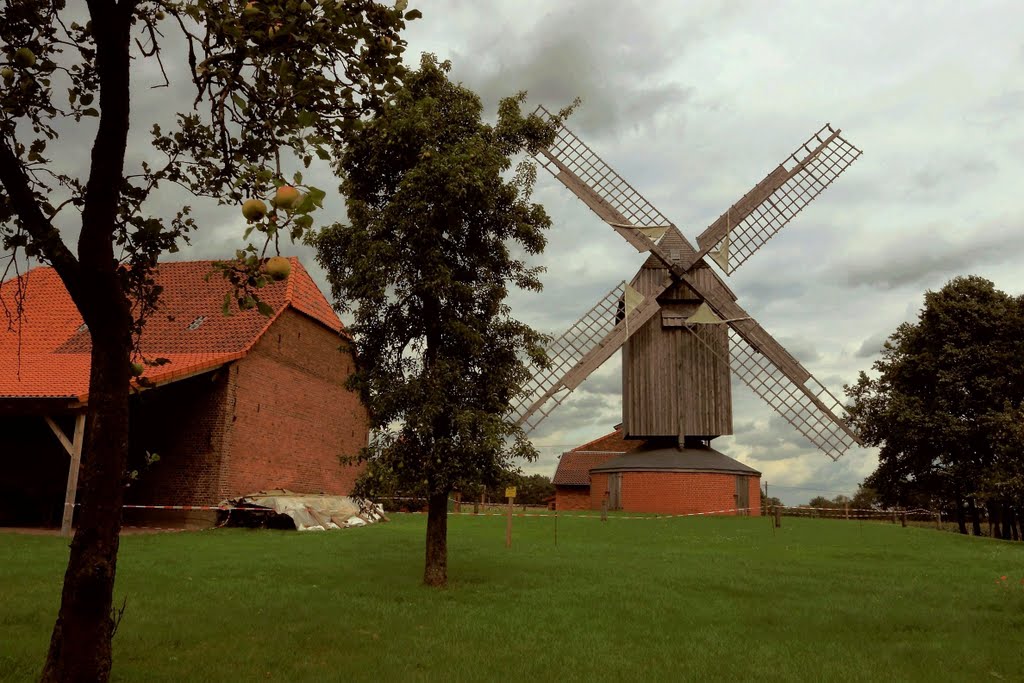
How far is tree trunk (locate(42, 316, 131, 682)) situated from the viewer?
4.31m

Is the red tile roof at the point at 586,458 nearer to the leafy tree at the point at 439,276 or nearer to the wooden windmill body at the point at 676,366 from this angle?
the wooden windmill body at the point at 676,366

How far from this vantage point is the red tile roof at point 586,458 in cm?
4141

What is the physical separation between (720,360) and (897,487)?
38.4 feet

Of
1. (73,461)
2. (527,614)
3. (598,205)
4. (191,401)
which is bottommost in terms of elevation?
(527,614)

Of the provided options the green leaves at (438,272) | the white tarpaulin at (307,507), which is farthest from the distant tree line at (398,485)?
the white tarpaulin at (307,507)

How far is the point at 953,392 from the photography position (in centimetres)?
2938

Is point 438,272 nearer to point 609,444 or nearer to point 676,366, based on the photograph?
point 676,366

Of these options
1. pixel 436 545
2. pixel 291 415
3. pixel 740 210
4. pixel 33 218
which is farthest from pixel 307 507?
pixel 740 210

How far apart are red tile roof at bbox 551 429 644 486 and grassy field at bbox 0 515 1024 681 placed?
84.4ft

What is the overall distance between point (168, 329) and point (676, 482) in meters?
18.8

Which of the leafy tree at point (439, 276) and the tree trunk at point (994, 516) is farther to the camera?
the tree trunk at point (994, 516)

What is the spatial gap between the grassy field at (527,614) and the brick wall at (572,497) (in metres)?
25.9

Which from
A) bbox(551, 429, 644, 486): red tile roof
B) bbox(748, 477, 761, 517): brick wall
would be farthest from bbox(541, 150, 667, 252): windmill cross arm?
bbox(551, 429, 644, 486): red tile roof

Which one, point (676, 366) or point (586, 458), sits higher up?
point (676, 366)
